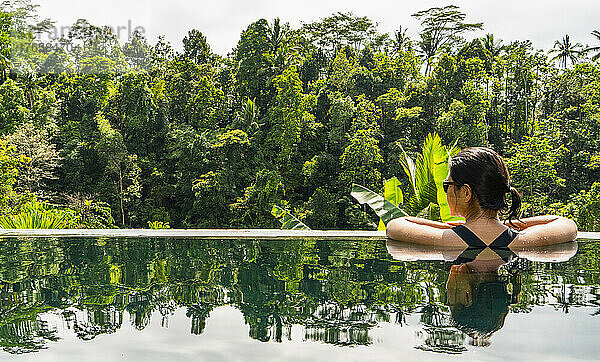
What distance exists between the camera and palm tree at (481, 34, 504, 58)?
25.4 meters

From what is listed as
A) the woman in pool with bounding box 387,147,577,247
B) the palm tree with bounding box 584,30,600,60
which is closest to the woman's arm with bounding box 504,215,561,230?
the woman in pool with bounding box 387,147,577,247

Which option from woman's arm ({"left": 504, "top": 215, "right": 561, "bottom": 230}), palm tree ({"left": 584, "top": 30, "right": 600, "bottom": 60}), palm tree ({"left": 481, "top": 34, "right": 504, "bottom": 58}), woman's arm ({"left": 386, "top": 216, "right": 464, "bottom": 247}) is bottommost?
woman's arm ({"left": 386, "top": 216, "right": 464, "bottom": 247})

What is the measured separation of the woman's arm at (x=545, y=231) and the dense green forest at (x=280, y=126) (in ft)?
57.3

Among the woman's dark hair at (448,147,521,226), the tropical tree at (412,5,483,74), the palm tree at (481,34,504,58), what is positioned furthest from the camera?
the tropical tree at (412,5,483,74)

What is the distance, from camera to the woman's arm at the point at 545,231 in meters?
2.35

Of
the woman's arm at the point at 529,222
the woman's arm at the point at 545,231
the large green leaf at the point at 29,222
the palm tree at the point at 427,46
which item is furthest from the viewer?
the palm tree at the point at 427,46

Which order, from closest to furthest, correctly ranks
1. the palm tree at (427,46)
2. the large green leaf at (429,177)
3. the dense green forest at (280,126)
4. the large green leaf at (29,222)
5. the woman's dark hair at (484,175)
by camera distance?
1. the woman's dark hair at (484,175)
2. the large green leaf at (429,177)
3. the large green leaf at (29,222)
4. the dense green forest at (280,126)
5. the palm tree at (427,46)

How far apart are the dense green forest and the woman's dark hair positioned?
18118 mm

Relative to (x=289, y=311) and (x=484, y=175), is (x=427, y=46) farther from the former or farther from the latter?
(x=289, y=311)

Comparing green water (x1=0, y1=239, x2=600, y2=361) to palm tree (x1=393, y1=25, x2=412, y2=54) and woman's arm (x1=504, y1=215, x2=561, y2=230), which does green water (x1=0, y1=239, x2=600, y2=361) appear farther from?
palm tree (x1=393, y1=25, x2=412, y2=54)

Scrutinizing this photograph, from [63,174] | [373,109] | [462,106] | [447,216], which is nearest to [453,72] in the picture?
[462,106]

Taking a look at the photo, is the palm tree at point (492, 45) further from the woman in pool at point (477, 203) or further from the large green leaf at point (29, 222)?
the woman in pool at point (477, 203)

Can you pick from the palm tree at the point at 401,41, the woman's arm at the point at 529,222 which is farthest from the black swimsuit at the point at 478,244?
the palm tree at the point at 401,41

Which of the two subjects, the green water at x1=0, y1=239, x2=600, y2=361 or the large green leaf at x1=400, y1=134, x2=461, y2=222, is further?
the large green leaf at x1=400, y1=134, x2=461, y2=222
